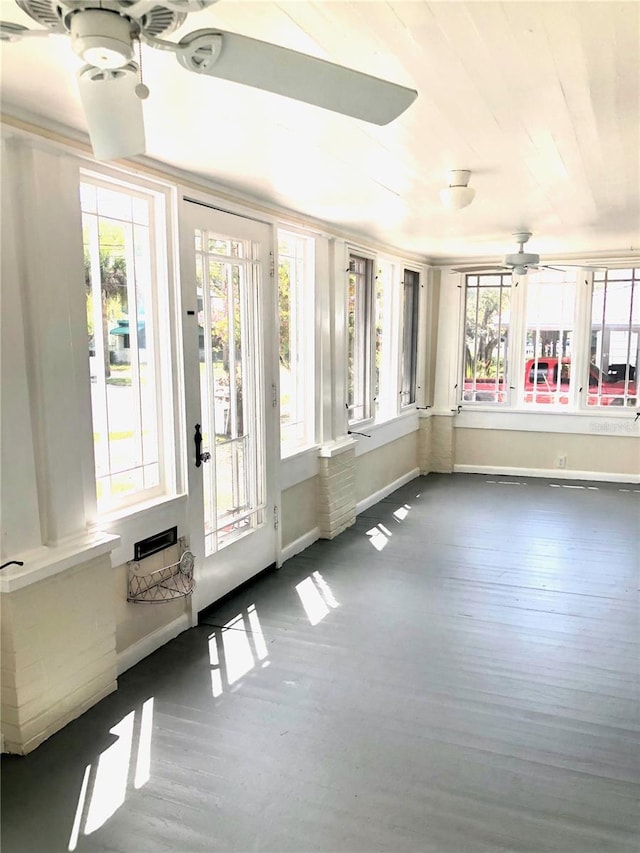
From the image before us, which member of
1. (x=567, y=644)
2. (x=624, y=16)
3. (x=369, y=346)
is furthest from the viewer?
(x=369, y=346)

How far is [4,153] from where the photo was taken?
85.4 inches

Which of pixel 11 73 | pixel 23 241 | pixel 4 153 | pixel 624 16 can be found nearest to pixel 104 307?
pixel 23 241

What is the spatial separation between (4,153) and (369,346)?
3.71 m

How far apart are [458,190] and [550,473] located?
4.57 meters

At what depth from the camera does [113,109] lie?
4.36 feet

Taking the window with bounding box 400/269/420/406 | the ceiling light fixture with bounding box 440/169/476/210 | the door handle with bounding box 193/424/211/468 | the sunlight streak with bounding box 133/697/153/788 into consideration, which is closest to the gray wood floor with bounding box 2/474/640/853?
the sunlight streak with bounding box 133/697/153/788

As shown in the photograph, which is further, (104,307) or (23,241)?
(104,307)

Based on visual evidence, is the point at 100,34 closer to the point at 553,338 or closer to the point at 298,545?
the point at 298,545

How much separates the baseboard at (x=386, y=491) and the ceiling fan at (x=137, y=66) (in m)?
4.39

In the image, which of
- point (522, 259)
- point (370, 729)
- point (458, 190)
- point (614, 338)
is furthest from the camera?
point (614, 338)

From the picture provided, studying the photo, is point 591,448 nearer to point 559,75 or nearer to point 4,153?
point 559,75

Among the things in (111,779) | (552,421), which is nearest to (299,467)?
(111,779)

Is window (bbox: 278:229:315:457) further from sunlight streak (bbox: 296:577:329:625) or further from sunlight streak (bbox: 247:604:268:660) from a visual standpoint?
sunlight streak (bbox: 247:604:268:660)

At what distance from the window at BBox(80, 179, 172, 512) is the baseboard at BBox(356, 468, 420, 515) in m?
2.73
